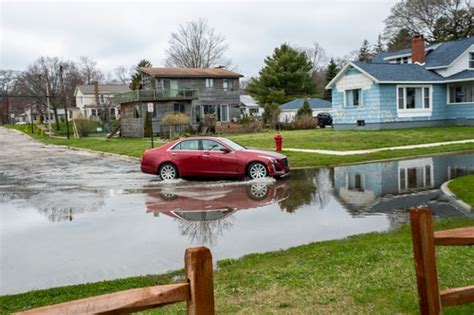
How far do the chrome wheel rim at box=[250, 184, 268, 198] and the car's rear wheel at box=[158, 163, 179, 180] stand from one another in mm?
3187

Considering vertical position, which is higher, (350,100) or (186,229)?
(350,100)

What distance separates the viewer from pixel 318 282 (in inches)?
209

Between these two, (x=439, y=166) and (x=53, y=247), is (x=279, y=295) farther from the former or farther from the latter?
(x=439, y=166)

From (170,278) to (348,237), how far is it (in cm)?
326

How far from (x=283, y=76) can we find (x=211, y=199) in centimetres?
5487

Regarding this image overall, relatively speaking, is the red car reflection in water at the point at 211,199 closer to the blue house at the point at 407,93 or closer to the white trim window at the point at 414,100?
the blue house at the point at 407,93

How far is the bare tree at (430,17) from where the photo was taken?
191 ft

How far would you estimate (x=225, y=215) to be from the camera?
1026cm

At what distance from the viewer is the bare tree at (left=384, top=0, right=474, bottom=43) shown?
191ft

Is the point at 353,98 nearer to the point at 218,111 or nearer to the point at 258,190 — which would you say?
the point at 218,111

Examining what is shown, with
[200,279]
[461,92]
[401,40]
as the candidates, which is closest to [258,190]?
[200,279]

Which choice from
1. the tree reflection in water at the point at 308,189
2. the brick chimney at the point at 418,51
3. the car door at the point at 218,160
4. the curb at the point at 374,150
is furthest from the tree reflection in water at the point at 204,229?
the brick chimney at the point at 418,51

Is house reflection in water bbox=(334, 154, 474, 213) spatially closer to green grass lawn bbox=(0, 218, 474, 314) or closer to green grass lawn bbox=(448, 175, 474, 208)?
green grass lawn bbox=(448, 175, 474, 208)

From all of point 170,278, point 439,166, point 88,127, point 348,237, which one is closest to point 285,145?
point 439,166
